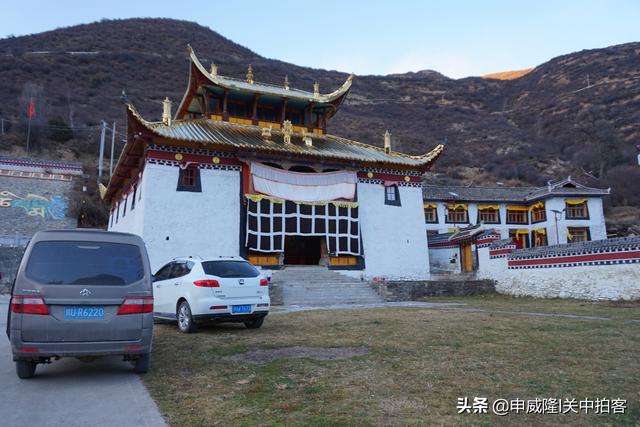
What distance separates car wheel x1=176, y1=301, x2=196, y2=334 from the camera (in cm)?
965

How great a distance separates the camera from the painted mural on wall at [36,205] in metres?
35.9

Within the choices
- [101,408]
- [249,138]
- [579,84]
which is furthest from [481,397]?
[579,84]

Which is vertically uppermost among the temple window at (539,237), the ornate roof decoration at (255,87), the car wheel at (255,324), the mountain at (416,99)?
the mountain at (416,99)

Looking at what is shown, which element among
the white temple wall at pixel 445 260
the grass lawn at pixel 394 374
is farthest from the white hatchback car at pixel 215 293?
the white temple wall at pixel 445 260

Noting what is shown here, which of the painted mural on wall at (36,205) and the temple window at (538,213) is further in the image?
the temple window at (538,213)

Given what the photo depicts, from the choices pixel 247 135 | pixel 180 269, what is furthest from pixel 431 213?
pixel 180 269

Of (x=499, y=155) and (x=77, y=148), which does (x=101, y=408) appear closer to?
(x=77, y=148)

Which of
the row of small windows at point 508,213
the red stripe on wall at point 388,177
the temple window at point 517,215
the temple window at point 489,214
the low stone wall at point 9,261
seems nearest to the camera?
the low stone wall at point 9,261

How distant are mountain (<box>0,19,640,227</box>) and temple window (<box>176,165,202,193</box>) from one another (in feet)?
128

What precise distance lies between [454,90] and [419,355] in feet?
395

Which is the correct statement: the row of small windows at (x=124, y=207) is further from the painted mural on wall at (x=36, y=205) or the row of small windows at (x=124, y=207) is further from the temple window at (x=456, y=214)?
the temple window at (x=456, y=214)

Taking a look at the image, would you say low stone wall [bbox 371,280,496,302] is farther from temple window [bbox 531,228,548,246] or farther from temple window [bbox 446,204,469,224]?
temple window [bbox 531,228,548,246]

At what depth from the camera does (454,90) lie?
389 ft

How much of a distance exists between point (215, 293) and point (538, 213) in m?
44.3
